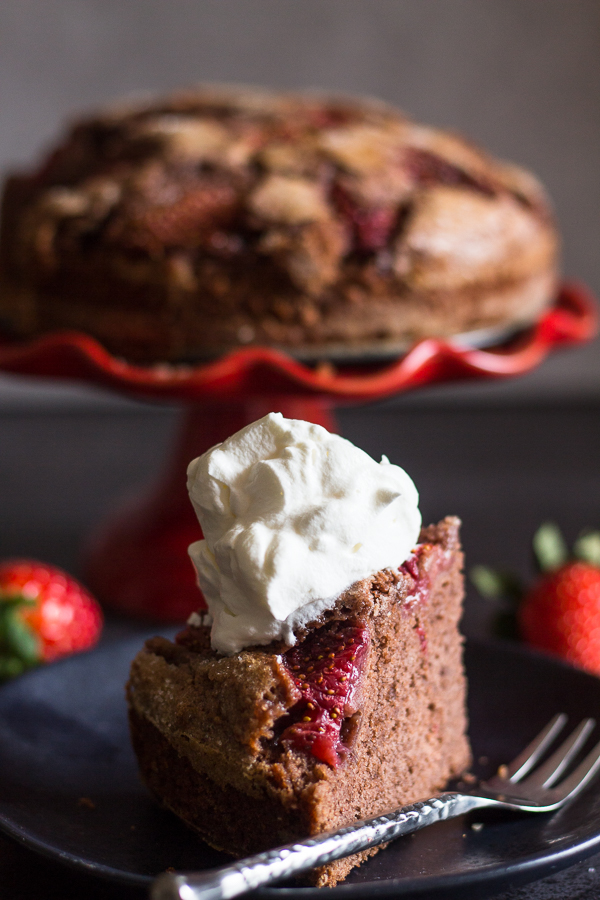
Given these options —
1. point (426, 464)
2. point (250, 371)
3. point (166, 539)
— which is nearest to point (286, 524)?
point (250, 371)

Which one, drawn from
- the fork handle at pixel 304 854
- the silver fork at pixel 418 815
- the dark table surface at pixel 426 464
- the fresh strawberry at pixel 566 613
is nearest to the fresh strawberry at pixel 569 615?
the fresh strawberry at pixel 566 613

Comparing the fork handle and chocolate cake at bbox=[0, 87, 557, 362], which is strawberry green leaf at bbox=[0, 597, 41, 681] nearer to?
chocolate cake at bbox=[0, 87, 557, 362]

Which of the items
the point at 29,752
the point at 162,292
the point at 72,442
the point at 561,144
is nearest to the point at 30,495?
the point at 72,442

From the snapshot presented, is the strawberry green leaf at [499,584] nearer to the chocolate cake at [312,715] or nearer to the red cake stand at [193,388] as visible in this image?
the red cake stand at [193,388]

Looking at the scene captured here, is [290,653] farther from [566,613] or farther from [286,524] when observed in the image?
[566,613]

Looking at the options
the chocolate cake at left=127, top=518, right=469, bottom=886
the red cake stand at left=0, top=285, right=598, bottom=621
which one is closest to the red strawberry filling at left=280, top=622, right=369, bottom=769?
the chocolate cake at left=127, top=518, right=469, bottom=886

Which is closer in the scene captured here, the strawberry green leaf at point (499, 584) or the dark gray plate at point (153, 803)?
the dark gray plate at point (153, 803)
